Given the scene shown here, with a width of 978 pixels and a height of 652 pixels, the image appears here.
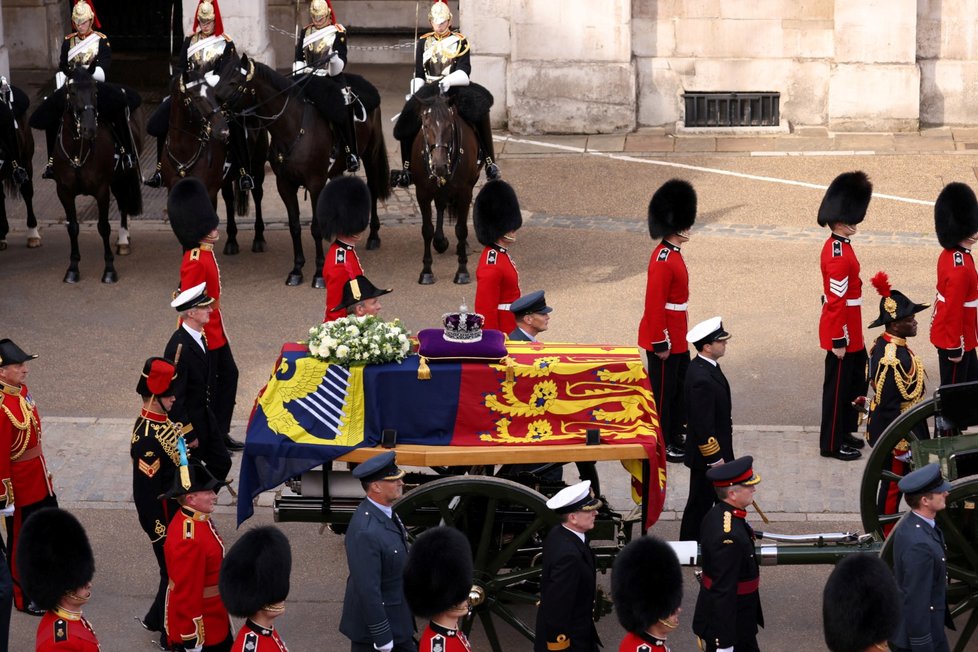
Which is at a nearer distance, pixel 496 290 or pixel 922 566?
pixel 922 566

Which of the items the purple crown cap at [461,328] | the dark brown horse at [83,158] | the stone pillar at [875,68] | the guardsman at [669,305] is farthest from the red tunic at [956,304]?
the stone pillar at [875,68]

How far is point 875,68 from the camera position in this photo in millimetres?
18797

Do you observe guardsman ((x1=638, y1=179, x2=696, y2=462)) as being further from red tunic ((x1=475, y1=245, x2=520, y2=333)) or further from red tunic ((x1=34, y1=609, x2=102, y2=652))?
red tunic ((x1=34, y1=609, x2=102, y2=652))

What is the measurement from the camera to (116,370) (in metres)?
12.3

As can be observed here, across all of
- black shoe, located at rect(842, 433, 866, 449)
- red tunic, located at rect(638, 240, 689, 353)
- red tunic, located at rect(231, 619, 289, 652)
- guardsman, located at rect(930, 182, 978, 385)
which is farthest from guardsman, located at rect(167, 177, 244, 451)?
guardsman, located at rect(930, 182, 978, 385)

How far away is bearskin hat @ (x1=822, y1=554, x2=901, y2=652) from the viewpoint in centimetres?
655

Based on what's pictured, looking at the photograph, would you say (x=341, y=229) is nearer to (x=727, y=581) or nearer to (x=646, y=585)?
(x=727, y=581)

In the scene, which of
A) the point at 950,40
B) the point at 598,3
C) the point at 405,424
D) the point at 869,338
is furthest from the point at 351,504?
the point at 950,40

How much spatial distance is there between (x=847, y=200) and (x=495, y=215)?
2352 millimetres

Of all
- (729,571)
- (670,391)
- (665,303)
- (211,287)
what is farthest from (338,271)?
(729,571)

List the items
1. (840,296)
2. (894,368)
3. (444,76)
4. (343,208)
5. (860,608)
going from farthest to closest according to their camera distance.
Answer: (444,76) → (343,208) → (840,296) → (894,368) → (860,608)

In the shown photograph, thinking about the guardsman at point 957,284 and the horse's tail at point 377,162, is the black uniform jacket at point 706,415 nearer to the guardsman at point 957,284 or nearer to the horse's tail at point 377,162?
the guardsman at point 957,284

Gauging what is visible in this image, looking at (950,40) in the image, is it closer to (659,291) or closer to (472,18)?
(472,18)

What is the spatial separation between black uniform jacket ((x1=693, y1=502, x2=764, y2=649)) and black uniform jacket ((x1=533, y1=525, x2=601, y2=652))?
1.91 ft
